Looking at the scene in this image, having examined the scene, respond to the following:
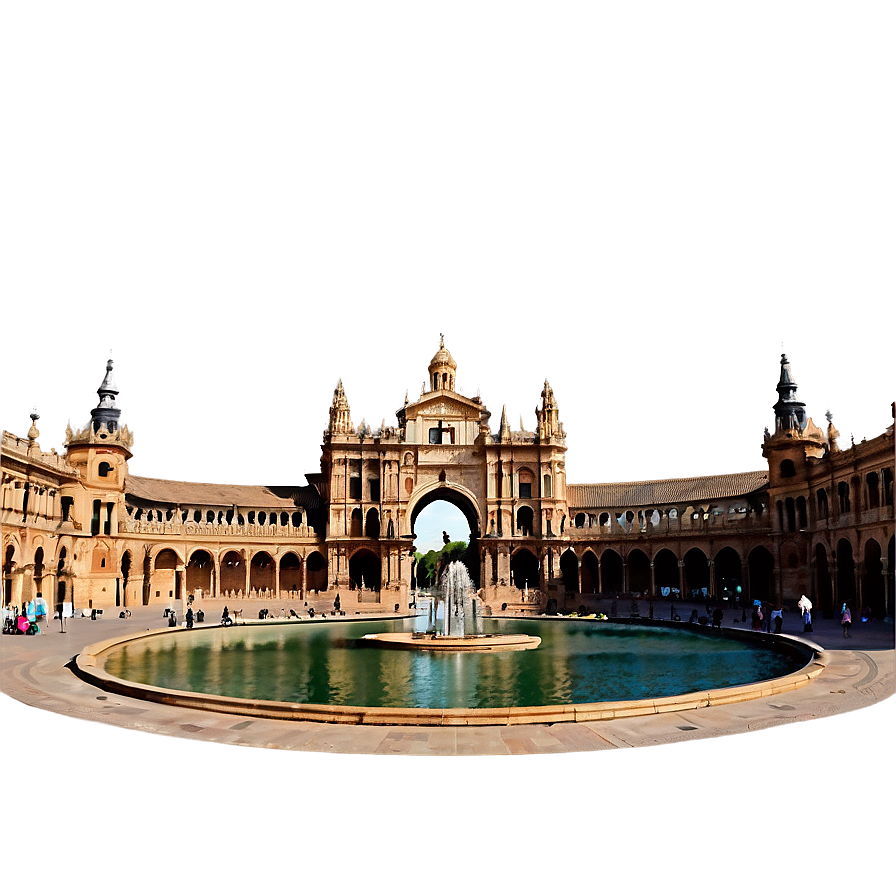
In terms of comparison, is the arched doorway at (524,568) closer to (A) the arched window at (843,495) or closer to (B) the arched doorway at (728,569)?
(B) the arched doorway at (728,569)

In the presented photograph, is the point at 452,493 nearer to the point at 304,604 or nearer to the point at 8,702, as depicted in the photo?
the point at 304,604

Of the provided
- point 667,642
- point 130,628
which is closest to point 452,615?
point 667,642

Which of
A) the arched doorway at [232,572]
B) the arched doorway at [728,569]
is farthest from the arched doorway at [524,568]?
the arched doorway at [232,572]

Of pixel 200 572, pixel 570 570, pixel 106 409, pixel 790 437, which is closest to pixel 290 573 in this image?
pixel 200 572

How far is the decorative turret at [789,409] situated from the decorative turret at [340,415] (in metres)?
34.3

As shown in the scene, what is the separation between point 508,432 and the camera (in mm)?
66000

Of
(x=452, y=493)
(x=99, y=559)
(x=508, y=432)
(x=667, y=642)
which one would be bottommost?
(x=667, y=642)

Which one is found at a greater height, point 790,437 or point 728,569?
point 790,437

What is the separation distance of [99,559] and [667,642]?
3865 centimetres

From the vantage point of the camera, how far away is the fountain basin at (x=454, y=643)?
29.7 m

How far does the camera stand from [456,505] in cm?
7050

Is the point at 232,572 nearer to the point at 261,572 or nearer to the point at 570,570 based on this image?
the point at 261,572

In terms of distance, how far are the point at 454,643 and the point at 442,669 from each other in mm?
5612

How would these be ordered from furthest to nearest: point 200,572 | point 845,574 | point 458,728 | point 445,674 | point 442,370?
point 442,370 → point 200,572 → point 845,574 → point 445,674 → point 458,728
